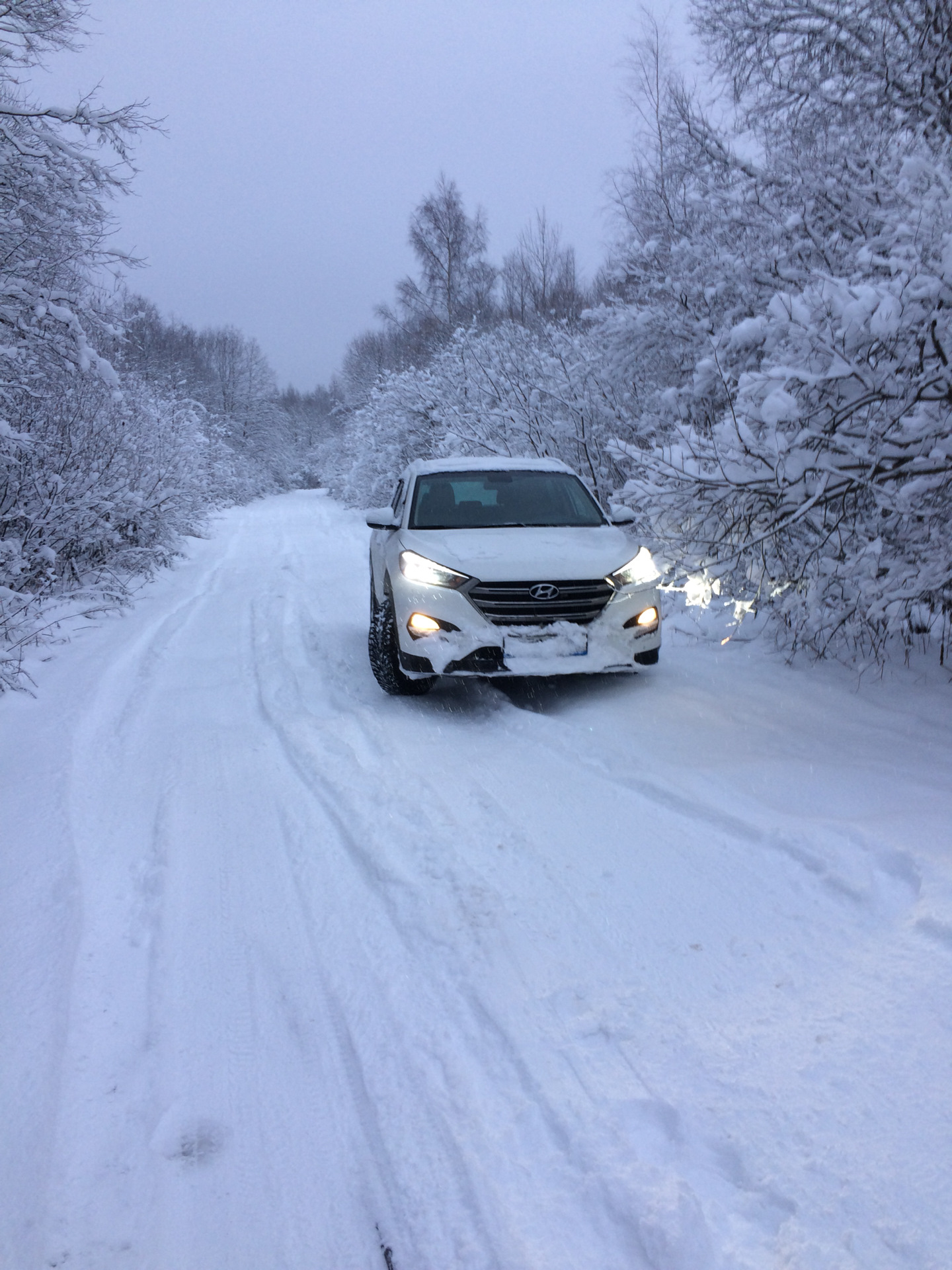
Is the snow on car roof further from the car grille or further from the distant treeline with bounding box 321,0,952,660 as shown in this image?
the car grille

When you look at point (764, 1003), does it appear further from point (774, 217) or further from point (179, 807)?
point (774, 217)

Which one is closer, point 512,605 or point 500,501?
point 512,605

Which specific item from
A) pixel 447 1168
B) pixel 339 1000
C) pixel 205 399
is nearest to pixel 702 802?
pixel 339 1000

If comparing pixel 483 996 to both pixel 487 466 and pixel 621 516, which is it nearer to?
pixel 621 516

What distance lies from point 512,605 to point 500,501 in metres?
1.61

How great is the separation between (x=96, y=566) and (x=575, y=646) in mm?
9045

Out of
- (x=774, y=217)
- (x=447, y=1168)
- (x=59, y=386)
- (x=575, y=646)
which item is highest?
(x=774, y=217)

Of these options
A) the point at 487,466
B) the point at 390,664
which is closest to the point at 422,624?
the point at 390,664

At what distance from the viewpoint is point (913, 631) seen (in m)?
5.58

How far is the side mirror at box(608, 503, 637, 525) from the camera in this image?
19.5 ft

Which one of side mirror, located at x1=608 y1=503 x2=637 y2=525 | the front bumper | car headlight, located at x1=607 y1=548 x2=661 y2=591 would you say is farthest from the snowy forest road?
side mirror, located at x1=608 y1=503 x2=637 y2=525

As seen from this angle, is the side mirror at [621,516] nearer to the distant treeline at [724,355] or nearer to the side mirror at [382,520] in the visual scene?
the distant treeline at [724,355]

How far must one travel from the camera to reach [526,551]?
208 inches

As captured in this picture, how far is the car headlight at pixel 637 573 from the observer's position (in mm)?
5176
